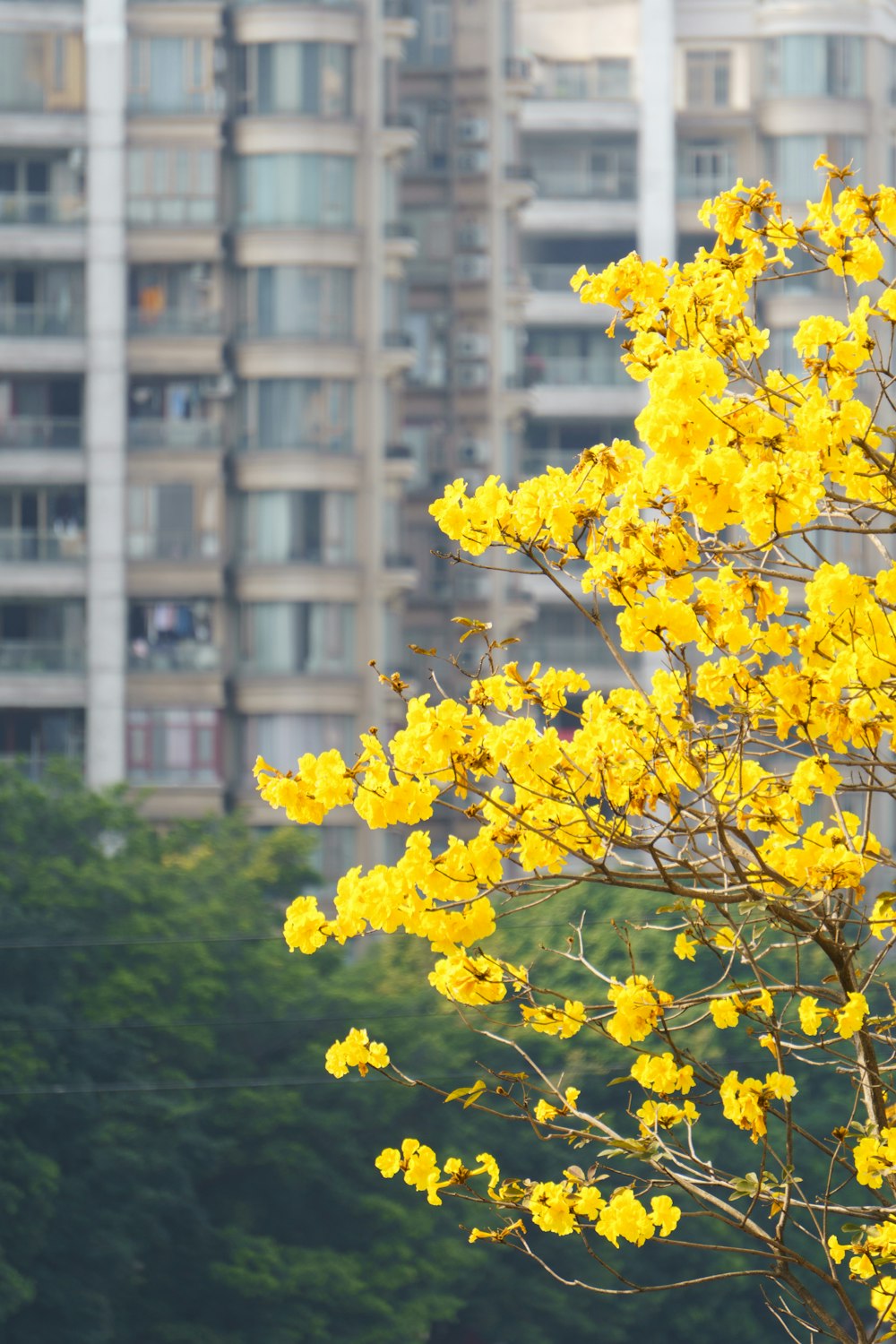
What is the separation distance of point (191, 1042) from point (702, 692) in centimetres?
2325

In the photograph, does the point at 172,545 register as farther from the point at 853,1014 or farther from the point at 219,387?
the point at 853,1014

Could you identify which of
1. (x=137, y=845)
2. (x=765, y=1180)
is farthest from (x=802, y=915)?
Result: (x=137, y=845)

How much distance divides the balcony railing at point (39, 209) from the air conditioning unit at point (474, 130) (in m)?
8.36

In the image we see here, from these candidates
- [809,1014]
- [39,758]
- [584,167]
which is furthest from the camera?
[584,167]

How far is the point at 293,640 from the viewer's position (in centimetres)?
3891

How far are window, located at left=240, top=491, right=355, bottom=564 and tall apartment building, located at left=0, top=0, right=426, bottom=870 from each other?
0.14 ft

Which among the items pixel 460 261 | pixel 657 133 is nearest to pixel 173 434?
pixel 460 261

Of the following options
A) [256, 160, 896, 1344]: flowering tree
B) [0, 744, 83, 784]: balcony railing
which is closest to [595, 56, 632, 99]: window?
[0, 744, 83, 784]: balcony railing

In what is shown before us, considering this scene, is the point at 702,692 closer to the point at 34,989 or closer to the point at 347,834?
the point at 34,989

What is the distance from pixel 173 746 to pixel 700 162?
1696 centimetres

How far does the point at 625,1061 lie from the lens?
30.1 metres

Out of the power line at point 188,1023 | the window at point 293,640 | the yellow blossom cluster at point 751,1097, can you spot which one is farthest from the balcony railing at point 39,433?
the yellow blossom cluster at point 751,1097

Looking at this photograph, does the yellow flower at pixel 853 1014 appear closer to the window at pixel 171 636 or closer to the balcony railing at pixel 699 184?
the window at pixel 171 636

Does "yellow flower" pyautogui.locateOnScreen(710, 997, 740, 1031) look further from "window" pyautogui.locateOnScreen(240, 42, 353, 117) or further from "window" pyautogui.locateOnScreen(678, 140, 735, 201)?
"window" pyautogui.locateOnScreen(678, 140, 735, 201)
